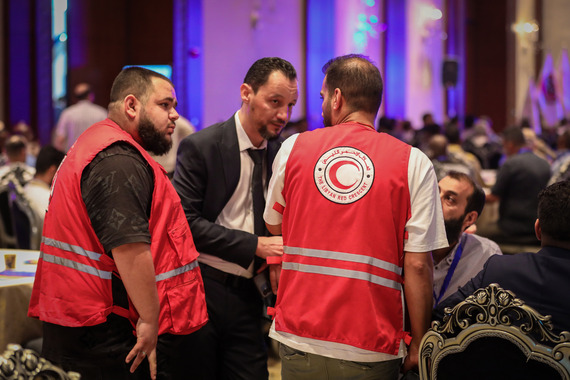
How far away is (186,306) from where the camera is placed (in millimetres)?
1958

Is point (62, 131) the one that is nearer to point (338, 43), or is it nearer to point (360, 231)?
point (360, 231)

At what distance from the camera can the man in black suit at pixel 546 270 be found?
1691 mm

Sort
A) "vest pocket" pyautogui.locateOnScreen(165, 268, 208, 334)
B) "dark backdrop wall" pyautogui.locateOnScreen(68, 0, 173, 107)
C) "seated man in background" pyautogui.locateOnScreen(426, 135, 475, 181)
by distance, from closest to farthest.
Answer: "vest pocket" pyautogui.locateOnScreen(165, 268, 208, 334)
"seated man in background" pyautogui.locateOnScreen(426, 135, 475, 181)
"dark backdrop wall" pyautogui.locateOnScreen(68, 0, 173, 107)

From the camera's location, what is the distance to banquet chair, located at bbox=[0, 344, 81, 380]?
1.32 meters

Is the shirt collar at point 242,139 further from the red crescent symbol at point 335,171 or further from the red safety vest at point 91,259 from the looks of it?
the red crescent symbol at point 335,171

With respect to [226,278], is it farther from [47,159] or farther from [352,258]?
[47,159]

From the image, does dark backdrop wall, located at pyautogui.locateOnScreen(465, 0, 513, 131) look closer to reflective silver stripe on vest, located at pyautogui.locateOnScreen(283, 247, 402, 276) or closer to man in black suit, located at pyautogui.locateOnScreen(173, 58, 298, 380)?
man in black suit, located at pyautogui.locateOnScreen(173, 58, 298, 380)

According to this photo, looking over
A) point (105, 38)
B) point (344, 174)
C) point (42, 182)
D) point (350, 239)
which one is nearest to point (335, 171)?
point (344, 174)

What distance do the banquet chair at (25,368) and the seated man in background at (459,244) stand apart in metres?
1.45

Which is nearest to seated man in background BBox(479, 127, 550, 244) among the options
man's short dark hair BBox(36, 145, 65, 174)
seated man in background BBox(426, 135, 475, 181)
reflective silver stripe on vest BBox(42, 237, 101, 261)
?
seated man in background BBox(426, 135, 475, 181)

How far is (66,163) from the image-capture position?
1.89m

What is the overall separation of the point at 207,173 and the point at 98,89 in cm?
682

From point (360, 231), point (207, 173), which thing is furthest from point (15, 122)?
point (360, 231)

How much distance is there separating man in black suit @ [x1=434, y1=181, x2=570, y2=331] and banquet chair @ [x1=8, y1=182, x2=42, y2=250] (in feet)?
9.43
